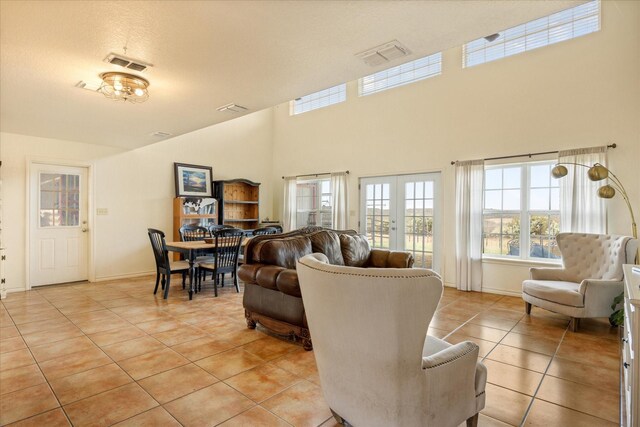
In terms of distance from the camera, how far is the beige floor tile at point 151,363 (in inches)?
100

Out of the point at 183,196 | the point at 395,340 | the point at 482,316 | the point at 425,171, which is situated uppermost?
the point at 425,171

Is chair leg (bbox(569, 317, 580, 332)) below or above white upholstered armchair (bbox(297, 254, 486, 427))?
below

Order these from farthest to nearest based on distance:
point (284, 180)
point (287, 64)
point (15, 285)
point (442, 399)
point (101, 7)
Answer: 1. point (284, 180)
2. point (15, 285)
3. point (287, 64)
4. point (101, 7)
5. point (442, 399)

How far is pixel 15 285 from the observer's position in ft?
16.8

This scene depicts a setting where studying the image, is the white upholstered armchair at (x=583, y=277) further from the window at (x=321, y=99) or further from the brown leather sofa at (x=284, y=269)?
the window at (x=321, y=99)

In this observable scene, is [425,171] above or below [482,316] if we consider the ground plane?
above

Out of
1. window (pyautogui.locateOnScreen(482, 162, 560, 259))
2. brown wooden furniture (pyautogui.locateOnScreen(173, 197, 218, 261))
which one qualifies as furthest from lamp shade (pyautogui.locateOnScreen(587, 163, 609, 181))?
brown wooden furniture (pyautogui.locateOnScreen(173, 197, 218, 261))

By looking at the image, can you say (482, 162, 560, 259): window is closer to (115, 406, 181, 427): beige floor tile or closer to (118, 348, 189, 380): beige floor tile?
(118, 348, 189, 380): beige floor tile

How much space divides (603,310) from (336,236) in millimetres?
2904

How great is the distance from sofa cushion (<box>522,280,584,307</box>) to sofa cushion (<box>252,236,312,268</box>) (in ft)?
8.96

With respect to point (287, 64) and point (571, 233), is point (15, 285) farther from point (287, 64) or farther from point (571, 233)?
point (571, 233)

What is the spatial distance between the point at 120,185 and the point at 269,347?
15.6 feet

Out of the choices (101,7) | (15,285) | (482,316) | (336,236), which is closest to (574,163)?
(482,316)

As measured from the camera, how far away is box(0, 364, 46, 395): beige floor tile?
2312 millimetres
